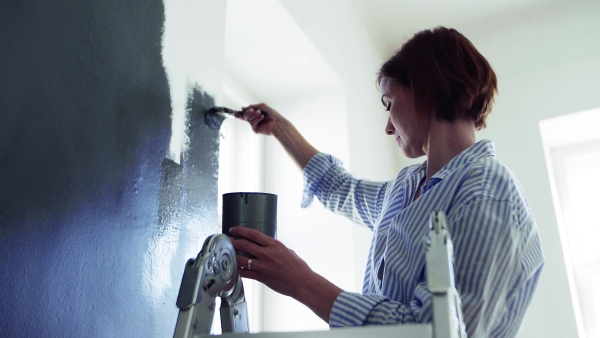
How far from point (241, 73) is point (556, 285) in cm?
164

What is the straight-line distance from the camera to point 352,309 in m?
0.86

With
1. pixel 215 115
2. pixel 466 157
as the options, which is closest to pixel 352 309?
pixel 466 157

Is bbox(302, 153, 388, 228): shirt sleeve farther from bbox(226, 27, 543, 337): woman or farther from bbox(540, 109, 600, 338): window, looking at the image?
bbox(540, 109, 600, 338): window

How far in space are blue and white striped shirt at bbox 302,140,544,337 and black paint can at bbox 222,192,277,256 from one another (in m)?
0.20

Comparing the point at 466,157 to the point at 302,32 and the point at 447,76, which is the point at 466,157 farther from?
the point at 302,32

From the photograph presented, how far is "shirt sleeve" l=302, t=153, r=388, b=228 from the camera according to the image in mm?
1436

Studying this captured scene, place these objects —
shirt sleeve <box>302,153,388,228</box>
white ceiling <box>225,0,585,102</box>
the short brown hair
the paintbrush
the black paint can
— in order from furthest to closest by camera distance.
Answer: white ceiling <box>225,0,585,102</box> → shirt sleeve <box>302,153,388,228</box> → the paintbrush → the short brown hair → the black paint can

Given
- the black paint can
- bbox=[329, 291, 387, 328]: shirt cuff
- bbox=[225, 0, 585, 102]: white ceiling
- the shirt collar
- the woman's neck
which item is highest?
bbox=[225, 0, 585, 102]: white ceiling

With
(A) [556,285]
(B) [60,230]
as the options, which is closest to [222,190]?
(B) [60,230]

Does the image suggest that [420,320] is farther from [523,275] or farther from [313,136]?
[313,136]

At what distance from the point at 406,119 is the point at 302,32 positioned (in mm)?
848

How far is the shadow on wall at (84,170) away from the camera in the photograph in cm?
77

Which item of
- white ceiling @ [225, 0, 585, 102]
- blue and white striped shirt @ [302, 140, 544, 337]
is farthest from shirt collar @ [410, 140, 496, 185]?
white ceiling @ [225, 0, 585, 102]

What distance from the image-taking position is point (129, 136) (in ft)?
3.33
